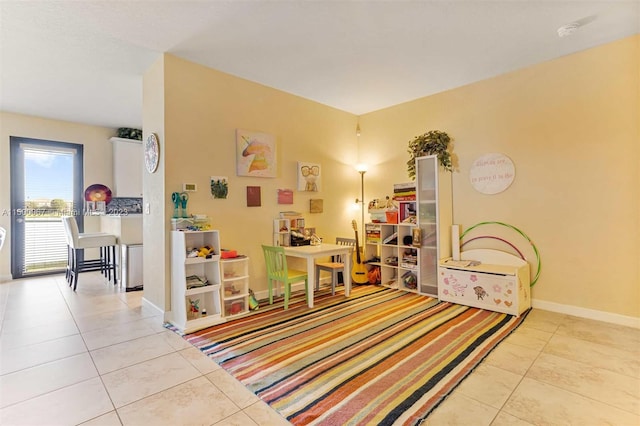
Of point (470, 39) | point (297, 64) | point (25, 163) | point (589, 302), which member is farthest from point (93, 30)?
point (589, 302)

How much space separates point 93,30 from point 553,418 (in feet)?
14.4

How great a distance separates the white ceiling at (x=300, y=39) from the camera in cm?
246

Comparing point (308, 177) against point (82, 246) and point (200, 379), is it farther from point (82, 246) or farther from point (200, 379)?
point (82, 246)

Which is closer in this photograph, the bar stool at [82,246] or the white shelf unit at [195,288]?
the white shelf unit at [195,288]

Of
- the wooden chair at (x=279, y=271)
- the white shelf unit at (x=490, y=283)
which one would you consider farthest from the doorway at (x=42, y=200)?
the white shelf unit at (x=490, y=283)

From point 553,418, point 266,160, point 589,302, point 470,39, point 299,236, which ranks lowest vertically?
point 553,418

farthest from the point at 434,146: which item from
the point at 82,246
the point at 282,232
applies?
the point at 82,246

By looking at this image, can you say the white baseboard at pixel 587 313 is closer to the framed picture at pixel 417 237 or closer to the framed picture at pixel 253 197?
the framed picture at pixel 417 237

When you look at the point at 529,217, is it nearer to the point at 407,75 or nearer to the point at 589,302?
the point at 589,302

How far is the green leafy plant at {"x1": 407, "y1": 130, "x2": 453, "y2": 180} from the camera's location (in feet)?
13.2

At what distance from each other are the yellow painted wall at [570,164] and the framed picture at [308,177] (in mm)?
1921

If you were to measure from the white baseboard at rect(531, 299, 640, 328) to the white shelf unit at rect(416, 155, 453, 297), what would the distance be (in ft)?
3.60

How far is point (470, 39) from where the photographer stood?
292 centimetres

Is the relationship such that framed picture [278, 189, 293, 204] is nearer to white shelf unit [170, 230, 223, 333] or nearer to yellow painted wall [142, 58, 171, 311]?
white shelf unit [170, 230, 223, 333]
